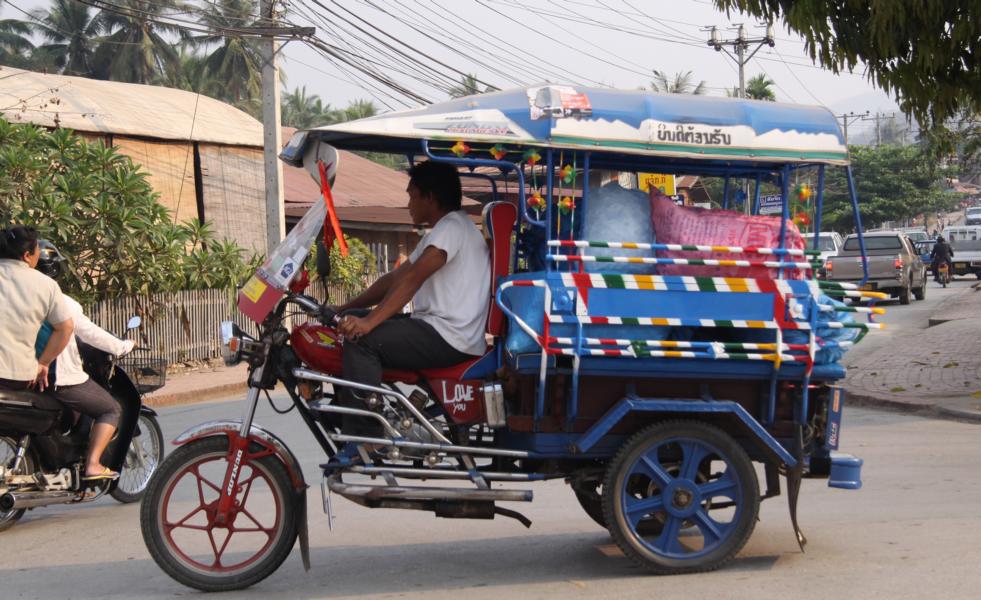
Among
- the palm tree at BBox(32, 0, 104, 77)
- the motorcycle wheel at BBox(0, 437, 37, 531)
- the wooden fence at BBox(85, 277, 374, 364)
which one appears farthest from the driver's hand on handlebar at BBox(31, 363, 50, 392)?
the palm tree at BBox(32, 0, 104, 77)

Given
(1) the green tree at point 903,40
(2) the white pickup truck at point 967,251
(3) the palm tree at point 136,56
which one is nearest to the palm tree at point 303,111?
(3) the palm tree at point 136,56

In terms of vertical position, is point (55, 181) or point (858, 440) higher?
point (55, 181)

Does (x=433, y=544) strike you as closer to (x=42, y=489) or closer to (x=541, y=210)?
(x=541, y=210)

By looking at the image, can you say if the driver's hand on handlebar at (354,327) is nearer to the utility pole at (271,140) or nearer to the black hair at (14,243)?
the black hair at (14,243)

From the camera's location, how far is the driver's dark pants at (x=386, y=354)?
17.1ft

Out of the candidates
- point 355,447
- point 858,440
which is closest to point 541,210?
point 355,447

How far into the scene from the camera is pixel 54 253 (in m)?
6.90

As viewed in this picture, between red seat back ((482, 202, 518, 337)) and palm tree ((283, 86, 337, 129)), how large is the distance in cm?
6695

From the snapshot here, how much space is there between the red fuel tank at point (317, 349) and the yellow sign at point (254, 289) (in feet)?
0.82

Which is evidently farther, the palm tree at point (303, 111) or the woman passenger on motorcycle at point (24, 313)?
the palm tree at point (303, 111)

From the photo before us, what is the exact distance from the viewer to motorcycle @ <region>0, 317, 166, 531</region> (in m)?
6.42

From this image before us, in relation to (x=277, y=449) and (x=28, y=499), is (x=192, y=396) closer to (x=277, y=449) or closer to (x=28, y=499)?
(x=28, y=499)

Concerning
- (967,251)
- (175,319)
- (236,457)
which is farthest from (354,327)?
(967,251)

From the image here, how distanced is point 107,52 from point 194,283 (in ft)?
129
